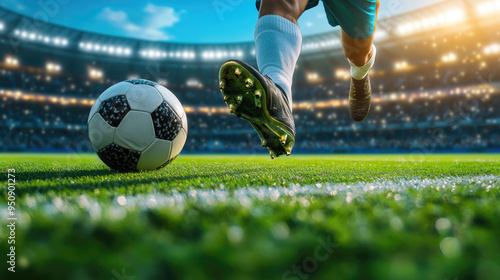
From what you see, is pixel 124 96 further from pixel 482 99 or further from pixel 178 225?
pixel 482 99

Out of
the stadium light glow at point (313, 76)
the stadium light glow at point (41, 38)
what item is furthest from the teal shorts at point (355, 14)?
the stadium light glow at point (41, 38)

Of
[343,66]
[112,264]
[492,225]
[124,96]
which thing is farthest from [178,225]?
[343,66]

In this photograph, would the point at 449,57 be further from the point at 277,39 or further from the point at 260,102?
the point at 260,102

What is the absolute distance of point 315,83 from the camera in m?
33.0

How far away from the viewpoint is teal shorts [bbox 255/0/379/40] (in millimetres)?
2307

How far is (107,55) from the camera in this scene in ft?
100

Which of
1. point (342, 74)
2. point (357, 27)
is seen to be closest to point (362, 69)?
point (357, 27)

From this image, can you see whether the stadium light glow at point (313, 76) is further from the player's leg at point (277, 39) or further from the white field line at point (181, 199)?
the white field line at point (181, 199)

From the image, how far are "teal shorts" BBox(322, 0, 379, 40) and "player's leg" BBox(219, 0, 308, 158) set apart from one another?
1.52ft

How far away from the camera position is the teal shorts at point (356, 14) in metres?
2.31

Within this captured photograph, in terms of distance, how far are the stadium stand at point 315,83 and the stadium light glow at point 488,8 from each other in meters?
0.08

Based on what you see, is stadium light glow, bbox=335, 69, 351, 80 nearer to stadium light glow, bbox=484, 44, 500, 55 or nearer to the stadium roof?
the stadium roof

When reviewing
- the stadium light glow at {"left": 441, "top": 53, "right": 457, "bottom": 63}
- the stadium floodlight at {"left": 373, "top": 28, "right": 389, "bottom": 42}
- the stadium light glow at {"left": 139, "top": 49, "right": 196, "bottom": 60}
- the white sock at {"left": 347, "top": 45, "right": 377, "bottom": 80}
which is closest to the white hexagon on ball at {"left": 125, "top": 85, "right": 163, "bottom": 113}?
the white sock at {"left": 347, "top": 45, "right": 377, "bottom": 80}

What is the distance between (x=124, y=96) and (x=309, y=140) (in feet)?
95.3
